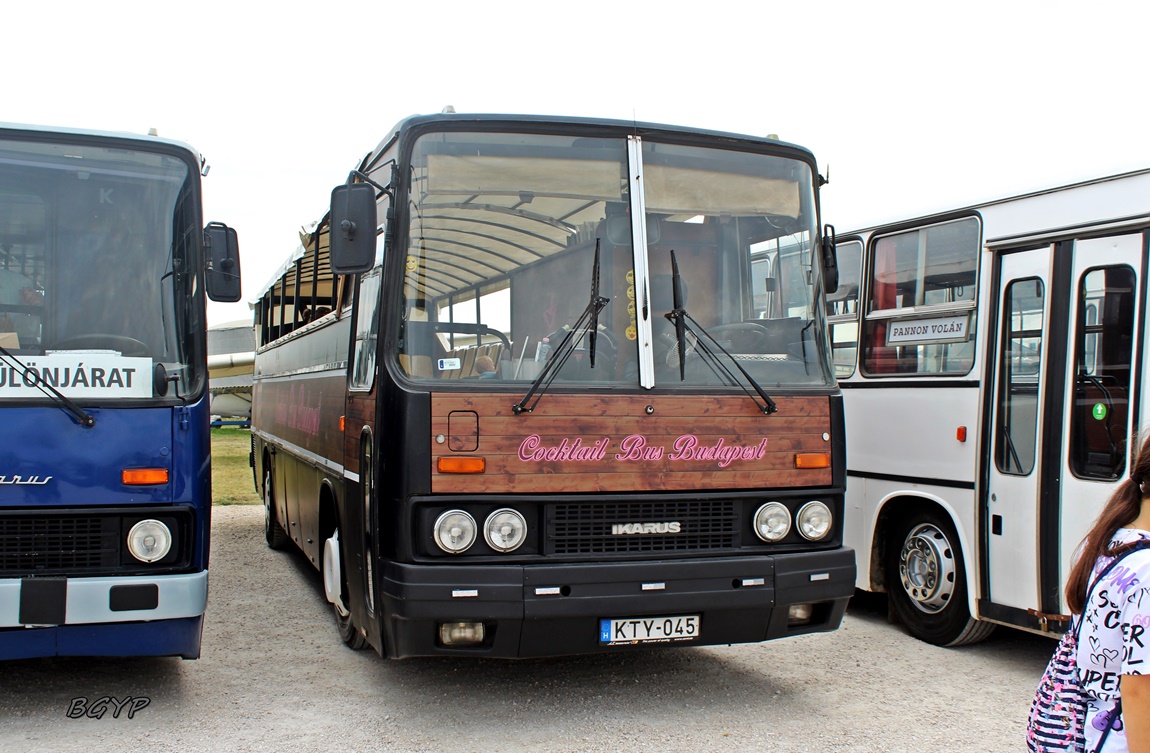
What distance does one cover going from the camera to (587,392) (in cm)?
561

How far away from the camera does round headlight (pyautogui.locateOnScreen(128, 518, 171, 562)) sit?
18.2 feet

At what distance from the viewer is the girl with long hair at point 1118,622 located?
2.28 m

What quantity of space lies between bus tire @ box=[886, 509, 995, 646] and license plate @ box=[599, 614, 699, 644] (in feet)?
8.13

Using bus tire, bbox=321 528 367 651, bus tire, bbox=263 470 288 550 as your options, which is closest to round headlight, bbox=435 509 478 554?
bus tire, bbox=321 528 367 651

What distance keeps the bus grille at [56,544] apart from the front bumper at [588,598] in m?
1.41

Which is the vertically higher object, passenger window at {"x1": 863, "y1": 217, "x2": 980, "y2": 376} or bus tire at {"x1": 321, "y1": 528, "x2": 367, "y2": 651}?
passenger window at {"x1": 863, "y1": 217, "x2": 980, "y2": 376}

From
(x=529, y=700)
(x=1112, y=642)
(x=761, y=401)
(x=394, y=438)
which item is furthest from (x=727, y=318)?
(x=1112, y=642)

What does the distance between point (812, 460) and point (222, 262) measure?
3.37m

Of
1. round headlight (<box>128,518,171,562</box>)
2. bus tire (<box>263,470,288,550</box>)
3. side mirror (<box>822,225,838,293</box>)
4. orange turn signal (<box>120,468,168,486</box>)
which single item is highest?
side mirror (<box>822,225,838,293</box>)

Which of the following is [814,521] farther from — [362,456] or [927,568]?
[362,456]

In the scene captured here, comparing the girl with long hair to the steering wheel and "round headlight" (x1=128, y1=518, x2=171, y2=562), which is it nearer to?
"round headlight" (x1=128, y1=518, x2=171, y2=562)

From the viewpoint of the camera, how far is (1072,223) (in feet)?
21.7

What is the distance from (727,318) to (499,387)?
4.40 ft

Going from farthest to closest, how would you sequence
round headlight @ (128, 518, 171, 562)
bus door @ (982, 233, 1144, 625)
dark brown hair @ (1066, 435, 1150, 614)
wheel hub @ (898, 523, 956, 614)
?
wheel hub @ (898, 523, 956, 614), bus door @ (982, 233, 1144, 625), round headlight @ (128, 518, 171, 562), dark brown hair @ (1066, 435, 1150, 614)
